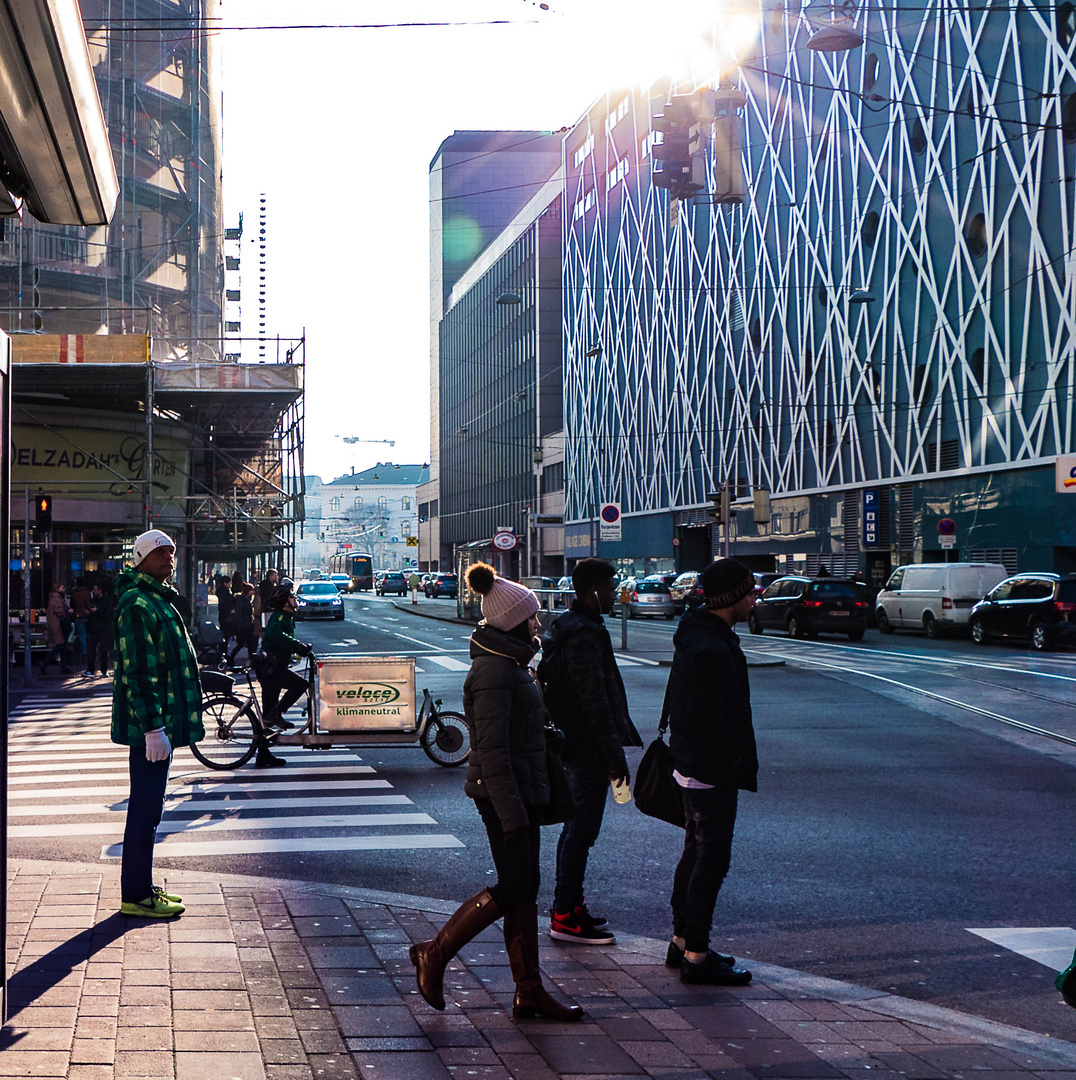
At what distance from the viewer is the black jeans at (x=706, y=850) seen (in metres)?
5.62

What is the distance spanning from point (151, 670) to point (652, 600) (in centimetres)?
4304

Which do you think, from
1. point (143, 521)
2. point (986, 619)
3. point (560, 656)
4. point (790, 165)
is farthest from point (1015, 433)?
point (560, 656)

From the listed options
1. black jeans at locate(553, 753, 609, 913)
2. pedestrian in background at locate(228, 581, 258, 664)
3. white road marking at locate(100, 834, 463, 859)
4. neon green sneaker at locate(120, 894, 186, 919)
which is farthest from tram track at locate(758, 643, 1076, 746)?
pedestrian in background at locate(228, 581, 258, 664)

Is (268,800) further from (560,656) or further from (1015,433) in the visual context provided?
(1015,433)

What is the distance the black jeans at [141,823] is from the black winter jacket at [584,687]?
1897mm

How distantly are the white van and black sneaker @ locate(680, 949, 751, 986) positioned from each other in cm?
2872

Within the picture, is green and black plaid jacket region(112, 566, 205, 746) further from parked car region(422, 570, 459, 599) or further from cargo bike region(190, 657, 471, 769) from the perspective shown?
parked car region(422, 570, 459, 599)

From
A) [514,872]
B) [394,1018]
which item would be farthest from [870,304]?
[394,1018]

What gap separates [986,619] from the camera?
3041 cm

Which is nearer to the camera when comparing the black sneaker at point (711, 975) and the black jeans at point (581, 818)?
the black sneaker at point (711, 975)

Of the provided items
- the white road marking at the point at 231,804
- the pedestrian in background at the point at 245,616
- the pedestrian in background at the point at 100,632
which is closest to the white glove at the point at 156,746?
the white road marking at the point at 231,804

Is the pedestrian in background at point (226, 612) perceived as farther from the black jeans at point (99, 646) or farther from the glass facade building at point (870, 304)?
the glass facade building at point (870, 304)

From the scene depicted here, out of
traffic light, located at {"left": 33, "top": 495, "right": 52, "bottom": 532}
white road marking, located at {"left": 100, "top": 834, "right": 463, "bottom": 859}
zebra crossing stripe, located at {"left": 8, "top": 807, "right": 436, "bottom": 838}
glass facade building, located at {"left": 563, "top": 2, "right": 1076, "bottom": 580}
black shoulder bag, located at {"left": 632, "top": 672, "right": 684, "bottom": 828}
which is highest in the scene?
glass facade building, located at {"left": 563, "top": 2, "right": 1076, "bottom": 580}

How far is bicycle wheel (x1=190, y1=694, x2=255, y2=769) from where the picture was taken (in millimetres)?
12523
